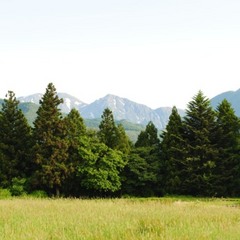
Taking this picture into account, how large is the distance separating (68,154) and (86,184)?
178 inches

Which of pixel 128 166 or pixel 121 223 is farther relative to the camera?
pixel 128 166

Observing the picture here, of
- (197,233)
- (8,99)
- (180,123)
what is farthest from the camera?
(180,123)

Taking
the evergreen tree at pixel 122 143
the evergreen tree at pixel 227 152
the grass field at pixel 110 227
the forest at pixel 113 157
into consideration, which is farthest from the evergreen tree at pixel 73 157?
the grass field at pixel 110 227

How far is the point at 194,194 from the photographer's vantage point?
53.5m

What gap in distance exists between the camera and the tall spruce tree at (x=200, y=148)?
2066 inches

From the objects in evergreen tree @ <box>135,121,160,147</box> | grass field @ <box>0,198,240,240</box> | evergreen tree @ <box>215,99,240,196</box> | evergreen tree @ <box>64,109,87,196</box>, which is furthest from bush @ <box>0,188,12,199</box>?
grass field @ <box>0,198,240,240</box>

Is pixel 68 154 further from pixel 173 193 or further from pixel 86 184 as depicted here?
pixel 173 193

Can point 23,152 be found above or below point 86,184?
above

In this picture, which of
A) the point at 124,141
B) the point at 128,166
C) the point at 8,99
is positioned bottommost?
the point at 128,166

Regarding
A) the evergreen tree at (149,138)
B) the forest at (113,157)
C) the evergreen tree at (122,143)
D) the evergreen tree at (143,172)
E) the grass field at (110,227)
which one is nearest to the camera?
the grass field at (110,227)

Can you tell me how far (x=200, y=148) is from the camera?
54406mm

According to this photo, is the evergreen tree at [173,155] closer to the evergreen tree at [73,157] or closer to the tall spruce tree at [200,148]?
the tall spruce tree at [200,148]

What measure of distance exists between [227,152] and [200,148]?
3738mm

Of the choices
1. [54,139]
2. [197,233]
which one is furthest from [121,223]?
[54,139]
